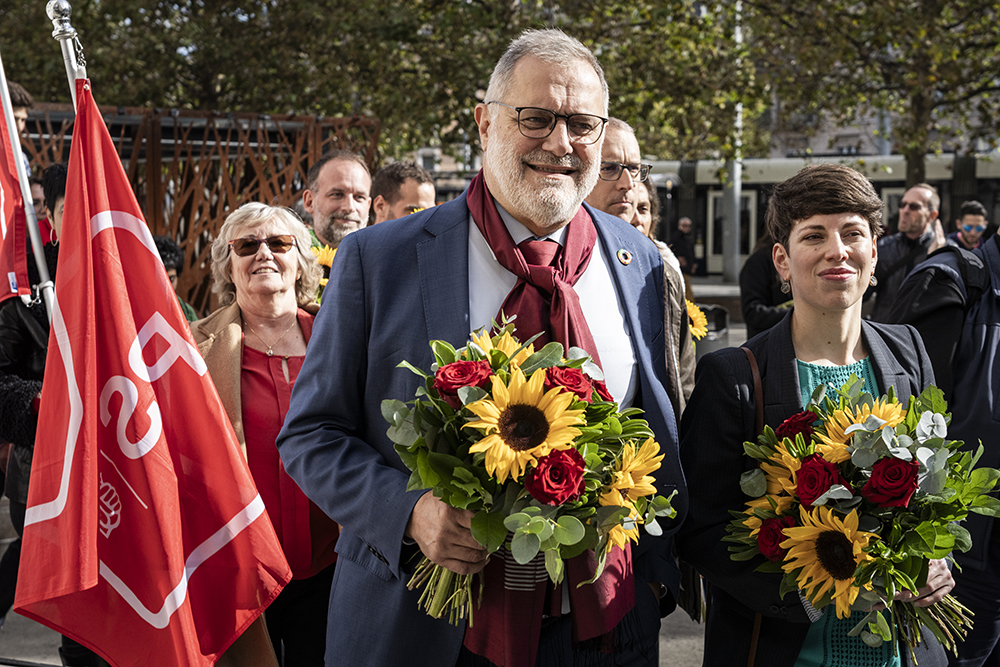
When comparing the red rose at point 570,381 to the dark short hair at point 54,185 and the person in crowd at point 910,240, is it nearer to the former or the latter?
the dark short hair at point 54,185

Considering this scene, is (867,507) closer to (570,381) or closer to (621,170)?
(570,381)

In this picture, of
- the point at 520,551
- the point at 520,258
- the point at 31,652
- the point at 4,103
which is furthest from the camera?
the point at 31,652

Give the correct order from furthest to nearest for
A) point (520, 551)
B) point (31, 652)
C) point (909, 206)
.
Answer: point (909, 206) < point (31, 652) < point (520, 551)

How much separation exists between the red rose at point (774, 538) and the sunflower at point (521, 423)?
723mm

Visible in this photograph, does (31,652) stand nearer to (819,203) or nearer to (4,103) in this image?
(4,103)

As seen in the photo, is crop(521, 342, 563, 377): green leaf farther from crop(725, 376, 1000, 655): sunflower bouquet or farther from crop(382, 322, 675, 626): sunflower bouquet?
crop(725, 376, 1000, 655): sunflower bouquet

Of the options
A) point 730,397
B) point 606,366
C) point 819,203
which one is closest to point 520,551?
point 606,366

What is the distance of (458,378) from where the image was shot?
1733mm

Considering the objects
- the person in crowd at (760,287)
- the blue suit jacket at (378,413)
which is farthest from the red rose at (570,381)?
the person in crowd at (760,287)

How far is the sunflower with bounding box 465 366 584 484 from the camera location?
5.54 feet

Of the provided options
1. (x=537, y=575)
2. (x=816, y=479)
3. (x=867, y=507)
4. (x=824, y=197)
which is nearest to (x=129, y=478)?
(x=537, y=575)

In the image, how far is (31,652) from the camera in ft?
14.7

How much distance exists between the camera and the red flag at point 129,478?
256 centimetres

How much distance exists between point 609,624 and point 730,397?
70 cm
